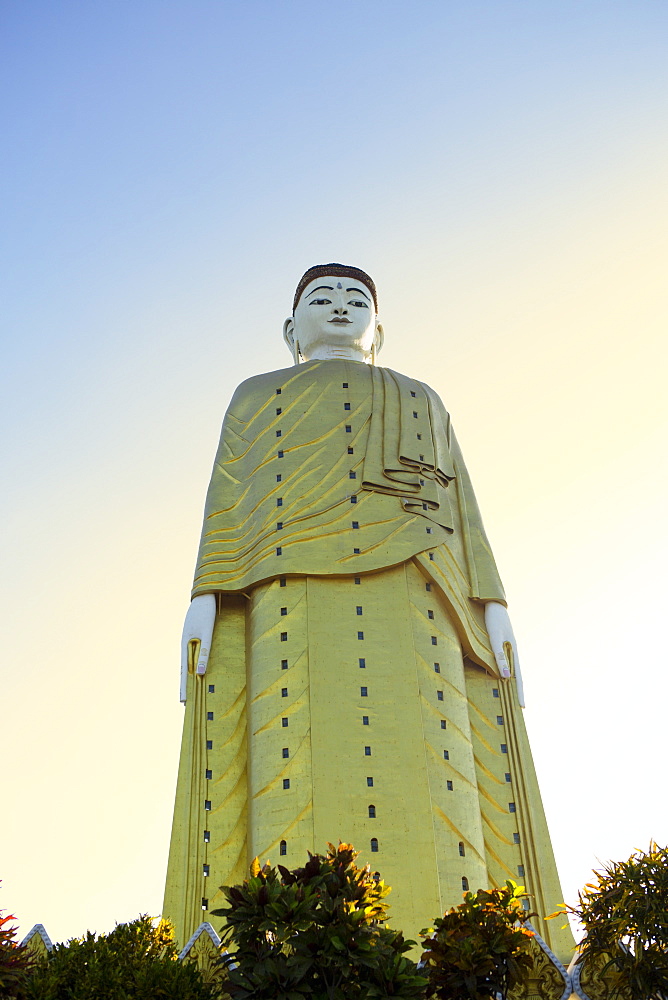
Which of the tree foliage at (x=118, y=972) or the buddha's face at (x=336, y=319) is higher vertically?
the buddha's face at (x=336, y=319)

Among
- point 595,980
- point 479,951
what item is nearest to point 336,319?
point 595,980

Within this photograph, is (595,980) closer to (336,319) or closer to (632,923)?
(632,923)

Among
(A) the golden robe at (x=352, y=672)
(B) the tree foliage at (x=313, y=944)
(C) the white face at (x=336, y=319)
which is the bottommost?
(B) the tree foliage at (x=313, y=944)

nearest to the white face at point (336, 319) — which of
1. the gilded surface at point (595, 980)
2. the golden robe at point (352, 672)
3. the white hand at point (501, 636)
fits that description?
the golden robe at point (352, 672)

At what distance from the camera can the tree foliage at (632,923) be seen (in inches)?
609

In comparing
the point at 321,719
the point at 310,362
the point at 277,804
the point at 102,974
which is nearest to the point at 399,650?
the point at 321,719

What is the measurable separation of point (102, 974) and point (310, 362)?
54.1ft

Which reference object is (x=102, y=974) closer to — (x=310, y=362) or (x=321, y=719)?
(x=321, y=719)

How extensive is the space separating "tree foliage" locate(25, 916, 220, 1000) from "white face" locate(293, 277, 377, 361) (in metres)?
16.3

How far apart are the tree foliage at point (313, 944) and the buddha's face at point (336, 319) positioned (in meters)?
16.8

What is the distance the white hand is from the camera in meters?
25.8

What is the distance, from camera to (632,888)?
15.8m

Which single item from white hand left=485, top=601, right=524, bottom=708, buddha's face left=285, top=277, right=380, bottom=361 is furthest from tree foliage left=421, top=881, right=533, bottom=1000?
buddha's face left=285, top=277, right=380, bottom=361

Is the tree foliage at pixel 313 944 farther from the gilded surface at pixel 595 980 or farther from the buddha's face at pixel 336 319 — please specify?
the buddha's face at pixel 336 319
